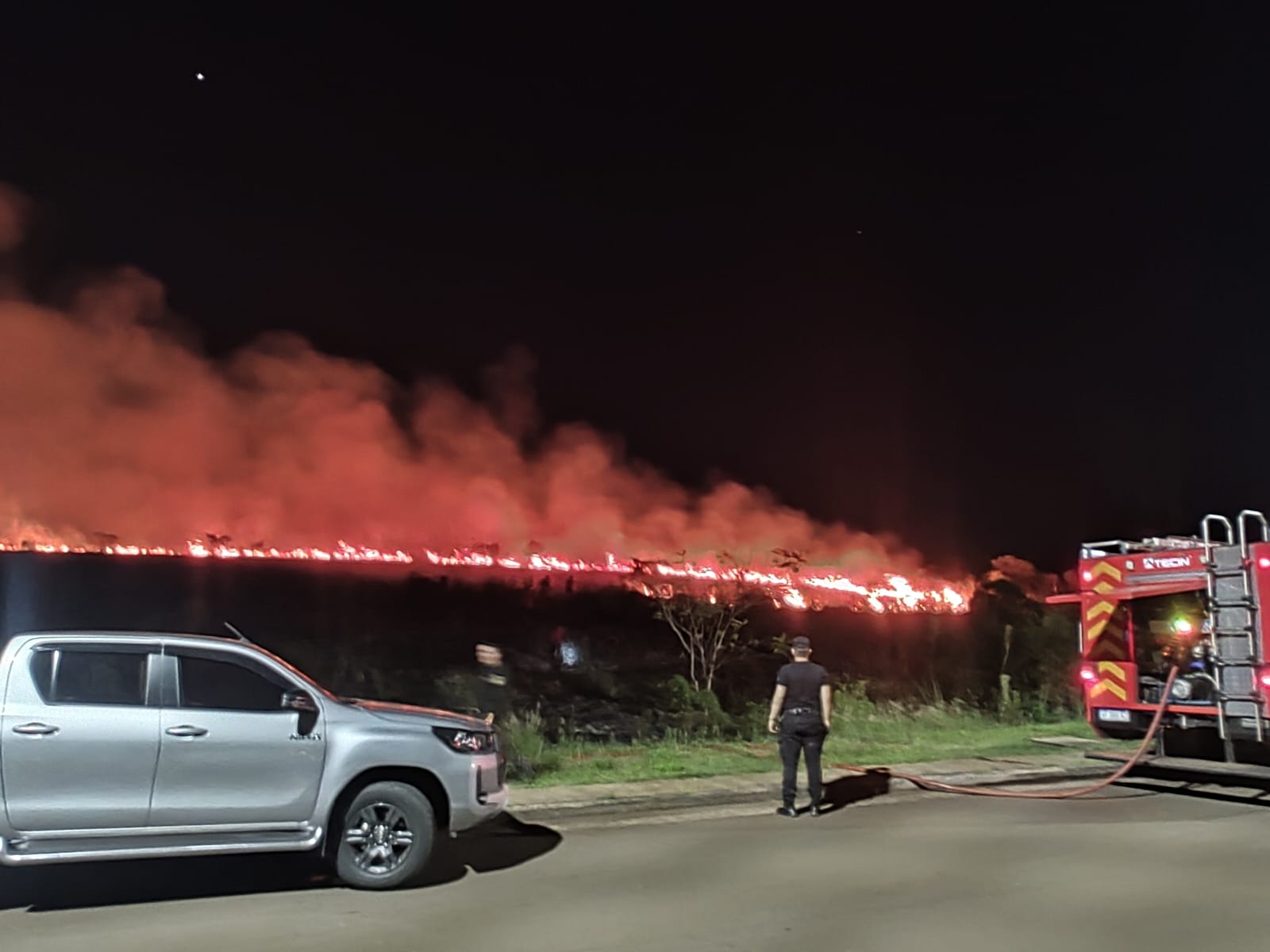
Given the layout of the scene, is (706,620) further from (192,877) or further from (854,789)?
(192,877)

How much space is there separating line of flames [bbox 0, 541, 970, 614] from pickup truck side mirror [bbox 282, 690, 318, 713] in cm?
1584

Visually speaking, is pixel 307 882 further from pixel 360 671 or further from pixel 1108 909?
pixel 360 671

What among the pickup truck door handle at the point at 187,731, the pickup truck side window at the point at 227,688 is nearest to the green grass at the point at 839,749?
the pickup truck side window at the point at 227,688

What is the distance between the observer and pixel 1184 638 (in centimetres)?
1171

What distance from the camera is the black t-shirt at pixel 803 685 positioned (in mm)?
9977

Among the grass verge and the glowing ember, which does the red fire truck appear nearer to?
the grass verge

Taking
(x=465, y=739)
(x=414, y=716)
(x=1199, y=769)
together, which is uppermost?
(x=414, y=716)

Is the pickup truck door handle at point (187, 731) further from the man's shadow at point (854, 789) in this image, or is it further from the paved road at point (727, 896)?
the man's shadow at point (854, 789)

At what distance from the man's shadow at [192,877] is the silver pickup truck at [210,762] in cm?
42

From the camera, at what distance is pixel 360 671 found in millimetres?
22375

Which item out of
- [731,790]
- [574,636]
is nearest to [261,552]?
[574,636]

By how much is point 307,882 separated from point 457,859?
121 cm

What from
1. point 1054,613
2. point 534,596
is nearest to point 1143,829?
point 1054,613

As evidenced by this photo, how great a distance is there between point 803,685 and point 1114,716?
175 inches
